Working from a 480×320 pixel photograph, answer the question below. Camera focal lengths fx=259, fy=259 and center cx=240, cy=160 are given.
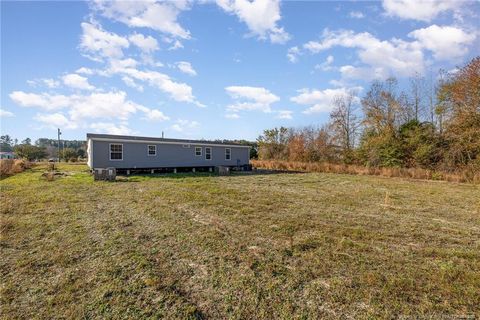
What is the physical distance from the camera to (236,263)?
345 cm

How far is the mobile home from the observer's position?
1463 centimetres

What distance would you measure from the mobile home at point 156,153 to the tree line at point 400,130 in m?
7.51

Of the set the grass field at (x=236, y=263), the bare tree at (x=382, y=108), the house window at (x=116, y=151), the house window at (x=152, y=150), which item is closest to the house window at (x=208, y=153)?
the house window at (x=152, y=150)

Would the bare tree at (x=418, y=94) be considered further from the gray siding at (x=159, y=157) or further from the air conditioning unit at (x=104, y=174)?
the air conditioning unit at (x=104, y=174)

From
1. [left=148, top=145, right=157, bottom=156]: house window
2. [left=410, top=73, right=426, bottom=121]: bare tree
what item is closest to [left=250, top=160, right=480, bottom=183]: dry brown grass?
[left=410, top=73, right=426, bottom=121]: bare tree

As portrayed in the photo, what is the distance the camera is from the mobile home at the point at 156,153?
1463 centimetres

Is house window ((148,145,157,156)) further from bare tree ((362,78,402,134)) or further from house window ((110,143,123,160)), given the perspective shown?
bare tree ((362,78,402,134))

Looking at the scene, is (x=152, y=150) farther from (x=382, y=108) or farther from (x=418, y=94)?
(x=418, y=94)

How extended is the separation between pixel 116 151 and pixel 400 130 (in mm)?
20168

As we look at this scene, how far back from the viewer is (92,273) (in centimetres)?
312

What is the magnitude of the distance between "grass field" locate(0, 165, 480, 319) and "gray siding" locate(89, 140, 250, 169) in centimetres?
831

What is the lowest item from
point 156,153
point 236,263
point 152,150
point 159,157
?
point 236,263

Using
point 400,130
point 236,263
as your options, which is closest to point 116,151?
point 236,263

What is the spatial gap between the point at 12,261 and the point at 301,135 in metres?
24.1
